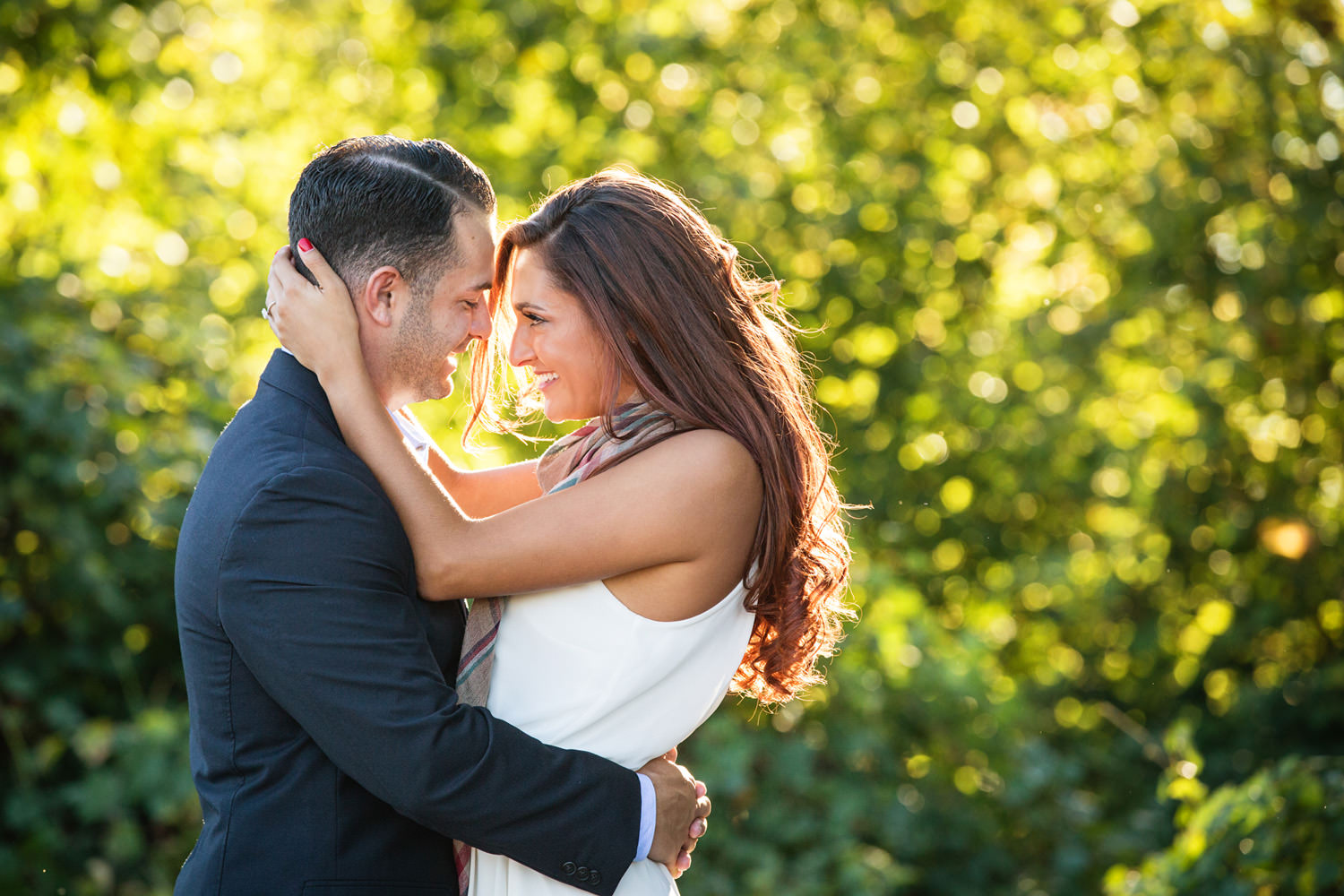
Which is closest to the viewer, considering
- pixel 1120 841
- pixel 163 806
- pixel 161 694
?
pixel 163 806

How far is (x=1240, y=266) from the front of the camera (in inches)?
225

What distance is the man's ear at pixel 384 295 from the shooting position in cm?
193

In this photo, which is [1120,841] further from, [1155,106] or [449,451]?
[1155,106]

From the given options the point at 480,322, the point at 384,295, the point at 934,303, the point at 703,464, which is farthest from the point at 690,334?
the point at 934,303

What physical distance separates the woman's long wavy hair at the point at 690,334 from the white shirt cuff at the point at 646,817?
0.37 metres

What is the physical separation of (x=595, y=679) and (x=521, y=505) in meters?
0.31

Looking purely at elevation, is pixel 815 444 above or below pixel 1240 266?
above

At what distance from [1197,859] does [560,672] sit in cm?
249

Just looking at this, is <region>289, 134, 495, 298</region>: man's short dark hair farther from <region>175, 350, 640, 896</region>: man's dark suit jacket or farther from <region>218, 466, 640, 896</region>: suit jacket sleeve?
<region>218, 466, 640, 896</region>: suit jacket sleeve

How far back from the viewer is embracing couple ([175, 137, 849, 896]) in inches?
67.5

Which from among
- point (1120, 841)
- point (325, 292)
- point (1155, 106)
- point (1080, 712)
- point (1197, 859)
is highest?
point (325, 292)

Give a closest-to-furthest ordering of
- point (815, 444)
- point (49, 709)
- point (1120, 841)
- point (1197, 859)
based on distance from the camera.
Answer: point (815, 444) → point (1197, 859) → point (49, 709) → point (1120, 841)

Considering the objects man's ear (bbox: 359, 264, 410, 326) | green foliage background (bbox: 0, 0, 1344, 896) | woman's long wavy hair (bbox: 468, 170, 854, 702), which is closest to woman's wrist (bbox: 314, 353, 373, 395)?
man's ear (bbox: 359, 264, 410, 326)

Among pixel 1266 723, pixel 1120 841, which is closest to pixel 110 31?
pixel 1120 841
